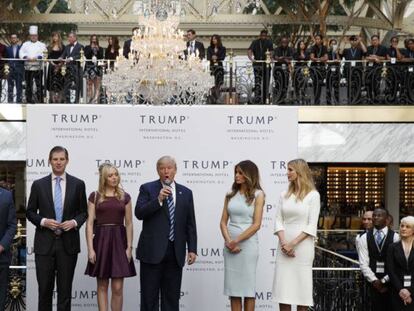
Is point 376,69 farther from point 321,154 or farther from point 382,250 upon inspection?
point 382,250

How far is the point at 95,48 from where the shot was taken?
22.6 meters

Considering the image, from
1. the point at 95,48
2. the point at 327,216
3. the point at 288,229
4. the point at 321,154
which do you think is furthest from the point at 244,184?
the point at 327,216

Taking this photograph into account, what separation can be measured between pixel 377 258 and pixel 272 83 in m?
10.6

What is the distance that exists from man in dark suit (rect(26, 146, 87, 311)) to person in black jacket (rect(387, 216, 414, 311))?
11.2ft

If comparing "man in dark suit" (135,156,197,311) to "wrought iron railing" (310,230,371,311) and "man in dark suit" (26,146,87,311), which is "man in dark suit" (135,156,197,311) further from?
"wrought iron railing" (310,230,371,311)

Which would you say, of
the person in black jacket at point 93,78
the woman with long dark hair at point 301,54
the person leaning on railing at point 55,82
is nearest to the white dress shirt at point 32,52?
the person leaning on railing at point 55,82

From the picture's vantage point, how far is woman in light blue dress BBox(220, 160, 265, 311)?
33.4 feet

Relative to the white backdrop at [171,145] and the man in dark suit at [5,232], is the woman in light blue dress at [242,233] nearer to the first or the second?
the white backdrop at [171,145]

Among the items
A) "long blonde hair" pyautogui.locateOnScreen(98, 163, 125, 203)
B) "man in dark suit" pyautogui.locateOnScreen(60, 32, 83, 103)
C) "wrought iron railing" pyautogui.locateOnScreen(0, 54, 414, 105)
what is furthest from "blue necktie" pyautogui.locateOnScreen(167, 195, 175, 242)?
"man in dark suit" pyautogui.locateOnScreen(60, 32, 83, 103)

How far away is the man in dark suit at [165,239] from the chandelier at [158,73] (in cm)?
1057

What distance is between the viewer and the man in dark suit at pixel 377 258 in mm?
11383

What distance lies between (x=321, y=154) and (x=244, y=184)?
1150cm

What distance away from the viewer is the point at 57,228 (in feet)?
33.7

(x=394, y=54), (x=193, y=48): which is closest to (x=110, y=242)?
(x=193, y=48)
